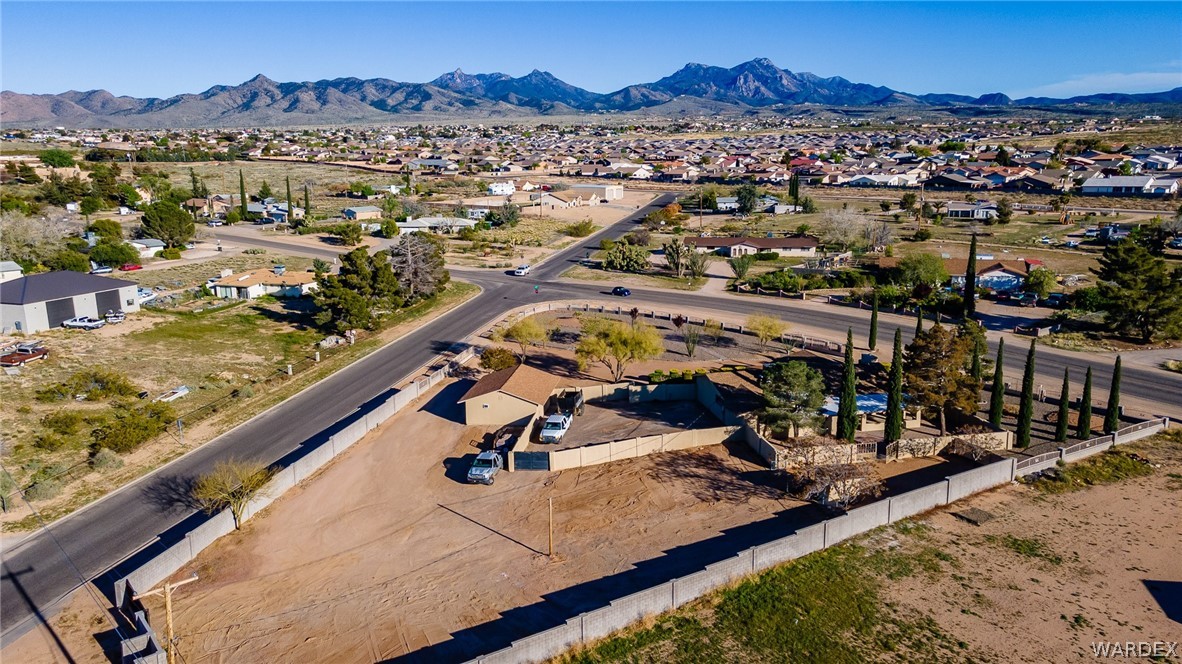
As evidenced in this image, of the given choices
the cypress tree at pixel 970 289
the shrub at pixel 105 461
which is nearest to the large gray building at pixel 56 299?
the shrub at pixel 105 461

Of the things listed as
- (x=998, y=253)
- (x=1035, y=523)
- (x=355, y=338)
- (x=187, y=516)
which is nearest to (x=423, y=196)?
(x=355, y=338)

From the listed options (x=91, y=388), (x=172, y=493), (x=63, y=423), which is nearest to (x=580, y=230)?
(x=91, y=388)

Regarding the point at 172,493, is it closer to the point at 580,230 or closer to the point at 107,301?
the point at 107,301

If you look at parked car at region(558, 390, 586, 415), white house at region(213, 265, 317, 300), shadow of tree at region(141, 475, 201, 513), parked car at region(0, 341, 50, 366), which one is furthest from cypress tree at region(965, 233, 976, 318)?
parked car at region(0, 341, 50, 366)

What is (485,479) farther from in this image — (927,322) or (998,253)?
(998,253)

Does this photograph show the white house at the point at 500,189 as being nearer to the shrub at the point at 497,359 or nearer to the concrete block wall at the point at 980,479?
the shrub at the point at 497,359
